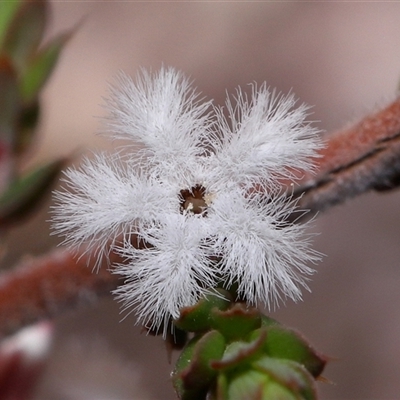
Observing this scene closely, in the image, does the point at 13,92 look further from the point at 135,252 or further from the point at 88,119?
the point at 88,119

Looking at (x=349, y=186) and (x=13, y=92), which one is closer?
(x=349, y=186)

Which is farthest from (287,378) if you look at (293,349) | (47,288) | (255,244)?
(47,288)

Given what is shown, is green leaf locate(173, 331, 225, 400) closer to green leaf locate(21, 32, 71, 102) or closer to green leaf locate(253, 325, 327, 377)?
green leaf locate(253, 325, 327, 377)

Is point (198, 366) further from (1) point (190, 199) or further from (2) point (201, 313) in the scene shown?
(1) point (190, 199)

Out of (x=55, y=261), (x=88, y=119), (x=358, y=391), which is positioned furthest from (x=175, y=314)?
(x=88, y=119)

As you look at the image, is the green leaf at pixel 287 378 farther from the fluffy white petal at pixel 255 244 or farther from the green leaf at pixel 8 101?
the green leaf at pixel 8 101

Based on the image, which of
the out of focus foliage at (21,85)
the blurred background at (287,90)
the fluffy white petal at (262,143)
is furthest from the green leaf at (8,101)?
the blurred background at (287,90)
